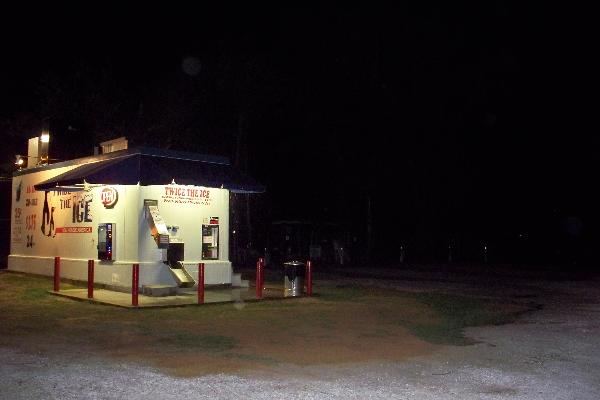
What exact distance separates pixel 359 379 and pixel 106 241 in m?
13.0

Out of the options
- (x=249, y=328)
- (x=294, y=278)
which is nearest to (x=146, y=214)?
(x=294, y=278)

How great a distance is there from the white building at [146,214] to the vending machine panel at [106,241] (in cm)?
3

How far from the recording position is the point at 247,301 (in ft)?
55.7

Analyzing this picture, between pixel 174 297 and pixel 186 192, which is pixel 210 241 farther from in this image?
pixel 174 297

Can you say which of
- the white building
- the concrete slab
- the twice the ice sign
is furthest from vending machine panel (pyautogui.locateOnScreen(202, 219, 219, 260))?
the concrete slab

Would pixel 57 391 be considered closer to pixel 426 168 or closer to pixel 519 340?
pixel 519 340

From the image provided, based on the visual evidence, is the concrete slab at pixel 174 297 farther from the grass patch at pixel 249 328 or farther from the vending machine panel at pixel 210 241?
the vending machine panel at pixel 210 241

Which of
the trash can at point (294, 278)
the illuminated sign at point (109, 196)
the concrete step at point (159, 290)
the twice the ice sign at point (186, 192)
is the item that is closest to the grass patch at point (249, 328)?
the trash can at point (294, 278)

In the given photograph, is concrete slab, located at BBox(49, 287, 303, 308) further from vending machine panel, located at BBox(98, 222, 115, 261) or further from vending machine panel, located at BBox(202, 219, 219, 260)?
vending machine panel, located at BBox(202, 219, 219, 260)

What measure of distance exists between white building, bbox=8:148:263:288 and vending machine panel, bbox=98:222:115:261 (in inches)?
1.2

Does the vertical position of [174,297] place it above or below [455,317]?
above

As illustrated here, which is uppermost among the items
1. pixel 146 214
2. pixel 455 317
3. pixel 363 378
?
pixel 146 214

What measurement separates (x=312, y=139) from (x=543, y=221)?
17.3m

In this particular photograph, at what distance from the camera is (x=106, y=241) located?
776 inches
